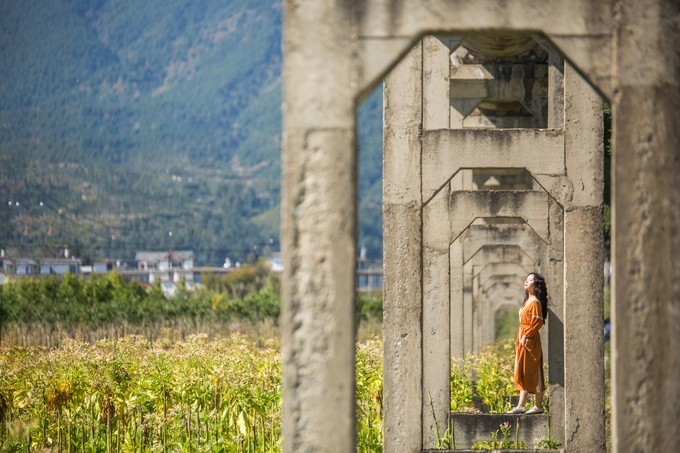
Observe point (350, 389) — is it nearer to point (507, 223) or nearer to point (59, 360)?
point (59, 360)

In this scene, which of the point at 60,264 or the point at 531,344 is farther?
the point at 60,264

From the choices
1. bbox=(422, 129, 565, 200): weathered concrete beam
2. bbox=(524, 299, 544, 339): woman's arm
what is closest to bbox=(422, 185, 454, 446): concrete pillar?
bbox=(524, 299, 544, 339): woman's arm

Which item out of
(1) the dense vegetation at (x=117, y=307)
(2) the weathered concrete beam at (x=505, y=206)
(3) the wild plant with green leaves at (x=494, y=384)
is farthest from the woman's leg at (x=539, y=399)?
(1) the dense vegetation at (x=117, y=307)

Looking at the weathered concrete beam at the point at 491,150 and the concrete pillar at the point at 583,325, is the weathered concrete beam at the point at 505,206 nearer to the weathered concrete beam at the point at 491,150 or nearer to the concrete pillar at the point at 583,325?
the weathered concrete beam at the point at 491,150

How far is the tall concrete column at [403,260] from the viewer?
1280 centimetres

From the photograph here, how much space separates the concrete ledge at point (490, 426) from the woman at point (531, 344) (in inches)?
7.6

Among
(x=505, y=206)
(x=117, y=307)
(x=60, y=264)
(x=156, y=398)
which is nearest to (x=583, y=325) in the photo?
(x=505, y=206)

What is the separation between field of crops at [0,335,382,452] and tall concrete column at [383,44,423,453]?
0.94m

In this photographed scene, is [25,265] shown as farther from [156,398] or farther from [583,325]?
[583,325]

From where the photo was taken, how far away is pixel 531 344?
15.0 meters

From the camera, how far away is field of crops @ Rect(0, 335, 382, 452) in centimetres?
1338

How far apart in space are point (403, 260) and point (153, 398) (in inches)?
132

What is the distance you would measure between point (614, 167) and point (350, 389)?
2.05m

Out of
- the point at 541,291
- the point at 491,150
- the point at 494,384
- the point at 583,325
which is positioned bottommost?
the point at 494,384
